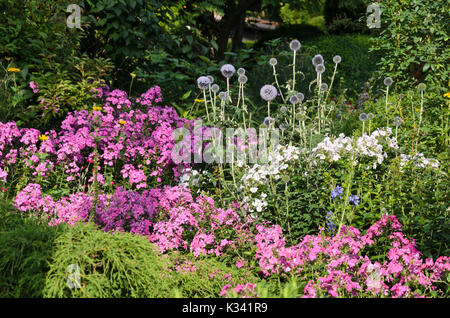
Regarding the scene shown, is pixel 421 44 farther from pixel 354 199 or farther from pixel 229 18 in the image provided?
pixel 229 18

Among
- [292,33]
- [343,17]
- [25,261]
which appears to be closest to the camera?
[25,261]

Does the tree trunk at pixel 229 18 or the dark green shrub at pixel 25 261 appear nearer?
the dark green shrub at pixel 25 261

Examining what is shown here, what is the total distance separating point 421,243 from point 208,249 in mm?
1469

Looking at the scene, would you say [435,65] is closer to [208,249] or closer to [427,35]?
[427,35]

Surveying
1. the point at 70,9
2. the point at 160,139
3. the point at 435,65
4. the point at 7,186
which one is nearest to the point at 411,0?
the point at 435,65

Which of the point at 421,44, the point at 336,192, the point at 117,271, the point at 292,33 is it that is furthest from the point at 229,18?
the point at 117,271

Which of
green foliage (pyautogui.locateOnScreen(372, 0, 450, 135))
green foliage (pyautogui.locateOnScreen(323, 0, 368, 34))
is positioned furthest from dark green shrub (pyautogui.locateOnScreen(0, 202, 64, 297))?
green foliage (pyautogui.locateOnScreen(323, 0, 368, 34))

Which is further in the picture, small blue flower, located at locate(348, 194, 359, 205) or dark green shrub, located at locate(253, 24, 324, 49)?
dark green shrub, located at locate(253, 24, 324, 49)

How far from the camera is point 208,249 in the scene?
3.43 meters

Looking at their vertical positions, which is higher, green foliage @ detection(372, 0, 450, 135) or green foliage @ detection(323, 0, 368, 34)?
green foliage @ detection(323, 0, 368, 34)

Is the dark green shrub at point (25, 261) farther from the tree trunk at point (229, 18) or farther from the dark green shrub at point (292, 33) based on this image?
the dark green shrub at point (292, 33)

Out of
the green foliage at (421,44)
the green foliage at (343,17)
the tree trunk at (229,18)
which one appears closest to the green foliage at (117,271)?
the green foliage at (421,44)

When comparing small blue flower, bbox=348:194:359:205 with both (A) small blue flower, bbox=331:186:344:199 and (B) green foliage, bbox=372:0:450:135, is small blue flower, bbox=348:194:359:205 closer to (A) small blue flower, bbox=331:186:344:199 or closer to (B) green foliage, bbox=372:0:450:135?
(A) small blue flower, bbox=331:186:344:199

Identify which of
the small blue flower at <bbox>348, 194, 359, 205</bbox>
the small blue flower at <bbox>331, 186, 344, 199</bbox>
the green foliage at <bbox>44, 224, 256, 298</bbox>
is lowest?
the green foliage at <bbox>44, 224, 256, 298</bbox>
